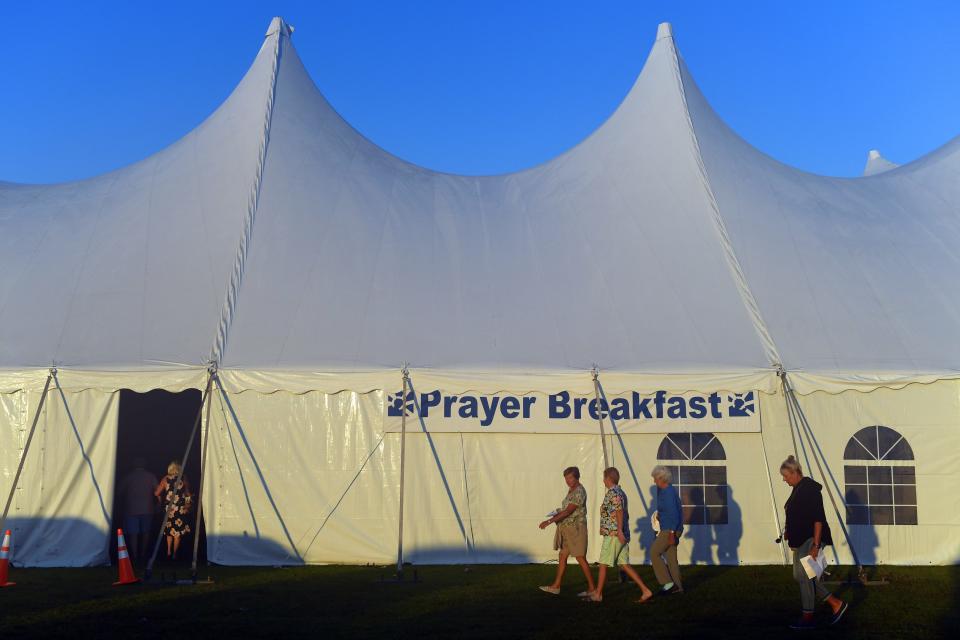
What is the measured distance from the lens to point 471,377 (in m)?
11.4

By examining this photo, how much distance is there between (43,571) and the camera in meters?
11.0

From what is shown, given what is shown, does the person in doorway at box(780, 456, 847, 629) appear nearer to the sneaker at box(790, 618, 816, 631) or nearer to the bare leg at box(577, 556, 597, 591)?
the sneaker at box(790, 618, 816, 631)

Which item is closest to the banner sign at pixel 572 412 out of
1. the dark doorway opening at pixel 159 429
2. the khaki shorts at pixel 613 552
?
the khaki shorts at pixel 613 552

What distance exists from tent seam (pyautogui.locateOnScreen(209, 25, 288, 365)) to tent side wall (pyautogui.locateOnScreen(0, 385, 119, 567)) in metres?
1.52

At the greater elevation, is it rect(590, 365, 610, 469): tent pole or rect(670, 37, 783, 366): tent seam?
rect(670, 37, 783, 366): tent seam

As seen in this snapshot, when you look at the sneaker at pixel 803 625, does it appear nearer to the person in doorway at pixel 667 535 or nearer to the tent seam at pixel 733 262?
the person in doorway at pixel 667 535

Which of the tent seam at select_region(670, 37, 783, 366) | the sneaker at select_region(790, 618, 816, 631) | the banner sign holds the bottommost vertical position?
the sneaker at select_region(790, 618, 816, 631)

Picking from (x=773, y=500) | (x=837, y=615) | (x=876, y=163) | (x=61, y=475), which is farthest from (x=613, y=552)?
(x=876, y=163)

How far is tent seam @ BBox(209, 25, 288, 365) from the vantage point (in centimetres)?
1143

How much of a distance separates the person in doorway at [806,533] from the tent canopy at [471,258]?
312 centimetres

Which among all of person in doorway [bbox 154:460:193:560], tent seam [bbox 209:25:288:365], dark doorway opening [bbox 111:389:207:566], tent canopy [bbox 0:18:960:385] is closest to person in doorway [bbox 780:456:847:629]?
tent canopy [bbox 0:18:960:385]

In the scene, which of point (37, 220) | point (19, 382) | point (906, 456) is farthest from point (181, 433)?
point (906, 456)

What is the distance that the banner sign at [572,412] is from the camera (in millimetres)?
11781

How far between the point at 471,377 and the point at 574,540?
2509mm
